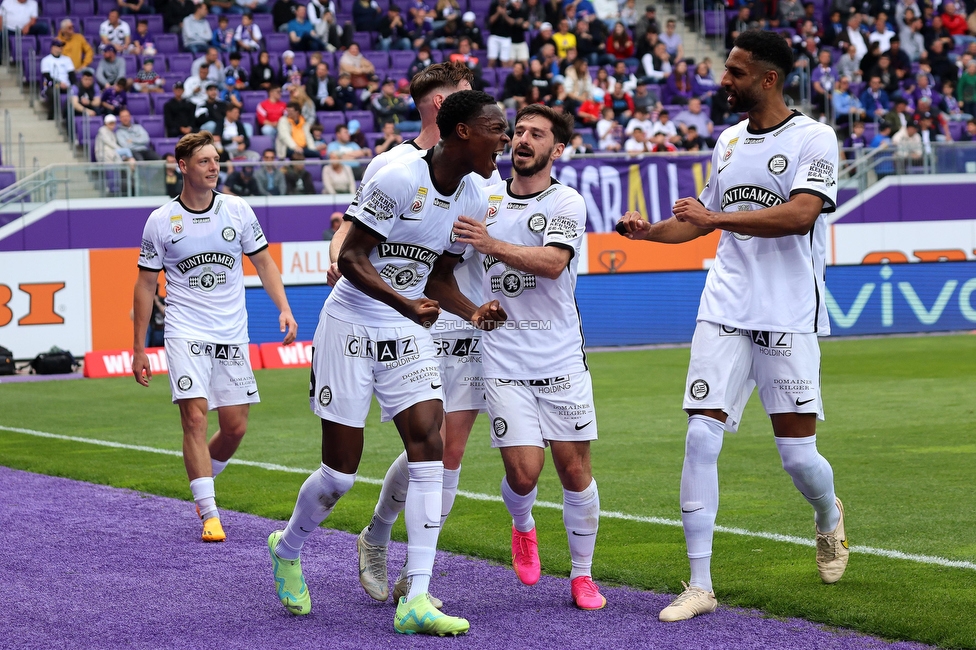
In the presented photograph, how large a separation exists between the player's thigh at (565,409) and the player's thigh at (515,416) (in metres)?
0.04

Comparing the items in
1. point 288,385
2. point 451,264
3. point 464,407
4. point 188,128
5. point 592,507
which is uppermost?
point 188,128

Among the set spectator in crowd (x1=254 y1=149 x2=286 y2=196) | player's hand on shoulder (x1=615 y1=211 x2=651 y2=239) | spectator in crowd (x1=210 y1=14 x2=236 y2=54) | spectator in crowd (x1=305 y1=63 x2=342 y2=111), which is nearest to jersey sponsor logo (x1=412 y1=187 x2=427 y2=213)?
player's hand on shoulder (x1=615 y1=211 x2=651 y2=239)

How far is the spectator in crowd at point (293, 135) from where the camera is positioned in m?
22.7

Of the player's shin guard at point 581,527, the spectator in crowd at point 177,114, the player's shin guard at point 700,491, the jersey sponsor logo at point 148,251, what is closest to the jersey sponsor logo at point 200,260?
the jersey sponsor logo at point 148,251

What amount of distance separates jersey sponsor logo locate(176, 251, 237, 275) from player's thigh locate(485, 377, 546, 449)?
2.86 m

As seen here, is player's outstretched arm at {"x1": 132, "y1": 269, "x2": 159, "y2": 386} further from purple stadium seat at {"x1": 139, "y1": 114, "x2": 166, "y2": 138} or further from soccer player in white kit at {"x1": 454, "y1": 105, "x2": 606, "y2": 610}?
purple stadium seat at {"x1": 139, "y1": 114, "x2": 166, "y2": 138}

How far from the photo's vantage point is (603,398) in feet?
47.5

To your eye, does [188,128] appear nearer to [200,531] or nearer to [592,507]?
[200,531]

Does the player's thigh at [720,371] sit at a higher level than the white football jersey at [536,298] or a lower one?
lower

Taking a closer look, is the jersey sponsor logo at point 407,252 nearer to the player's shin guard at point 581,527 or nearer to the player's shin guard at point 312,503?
the player's shin guard at point 312,503

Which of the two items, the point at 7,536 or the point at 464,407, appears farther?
the point at 7,536

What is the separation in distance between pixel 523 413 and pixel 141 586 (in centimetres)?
208

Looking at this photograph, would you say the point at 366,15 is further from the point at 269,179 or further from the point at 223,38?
the point at 269,179

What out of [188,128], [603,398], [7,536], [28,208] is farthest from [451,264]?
[188,128]
